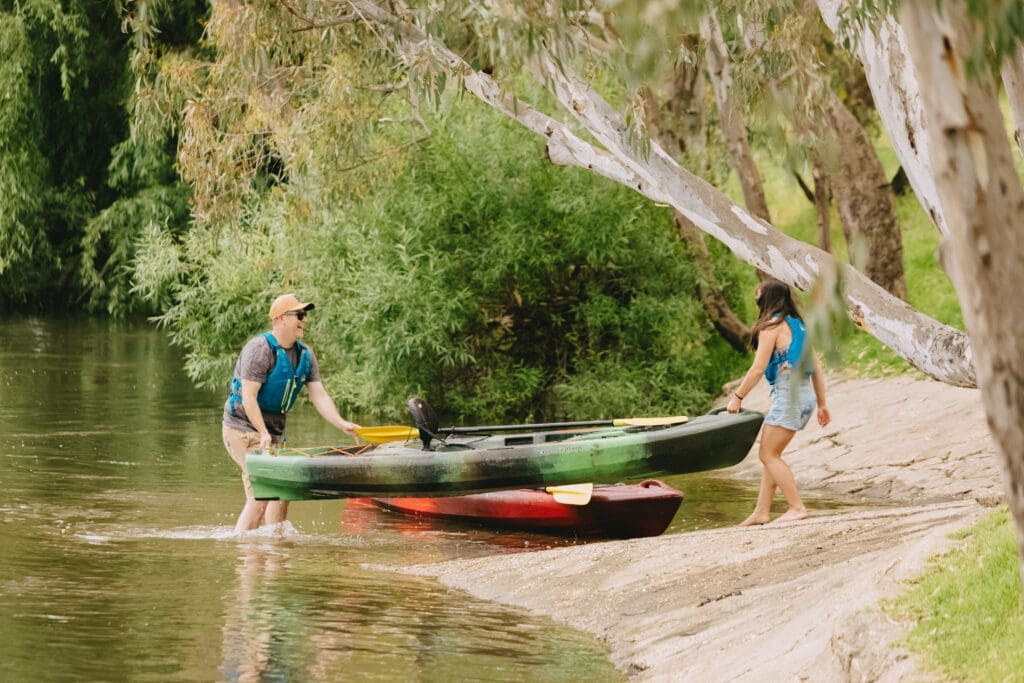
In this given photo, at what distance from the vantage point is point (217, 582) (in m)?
9.48

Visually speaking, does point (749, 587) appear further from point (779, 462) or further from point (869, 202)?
point (869, 202)

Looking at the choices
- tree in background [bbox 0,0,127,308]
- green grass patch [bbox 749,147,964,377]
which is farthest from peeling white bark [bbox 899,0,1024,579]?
tree in background [bbox 0,0,127,308]

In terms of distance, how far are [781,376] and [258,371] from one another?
3.38 metres

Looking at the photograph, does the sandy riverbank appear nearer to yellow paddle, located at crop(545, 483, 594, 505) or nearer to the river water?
the river water

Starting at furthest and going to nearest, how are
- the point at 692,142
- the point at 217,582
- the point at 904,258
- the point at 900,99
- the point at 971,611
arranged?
1. the point at 904,258
2. the point at 692,142
3. the point at 900,99
4. the point at 217,582
5. the point at 971,611

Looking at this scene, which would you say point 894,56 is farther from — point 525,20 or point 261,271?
point 261,271

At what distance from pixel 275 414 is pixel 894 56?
467 centimetres

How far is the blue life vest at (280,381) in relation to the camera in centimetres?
1071

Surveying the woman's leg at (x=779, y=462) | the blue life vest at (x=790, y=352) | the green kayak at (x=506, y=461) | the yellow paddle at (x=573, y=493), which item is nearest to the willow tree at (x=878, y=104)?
the blue life vest at (x=790, y=352)

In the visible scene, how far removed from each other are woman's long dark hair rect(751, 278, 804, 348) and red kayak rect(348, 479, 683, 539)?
64.3 inches

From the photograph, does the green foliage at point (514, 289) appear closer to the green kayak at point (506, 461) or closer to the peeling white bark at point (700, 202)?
the peeling white bark at point (700, 202)

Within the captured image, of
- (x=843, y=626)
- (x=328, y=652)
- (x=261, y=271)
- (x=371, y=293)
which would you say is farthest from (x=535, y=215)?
(x=843, y=626)

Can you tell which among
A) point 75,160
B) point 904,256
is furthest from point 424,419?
point 75,160

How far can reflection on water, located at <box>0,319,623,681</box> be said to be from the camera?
7.55 m
